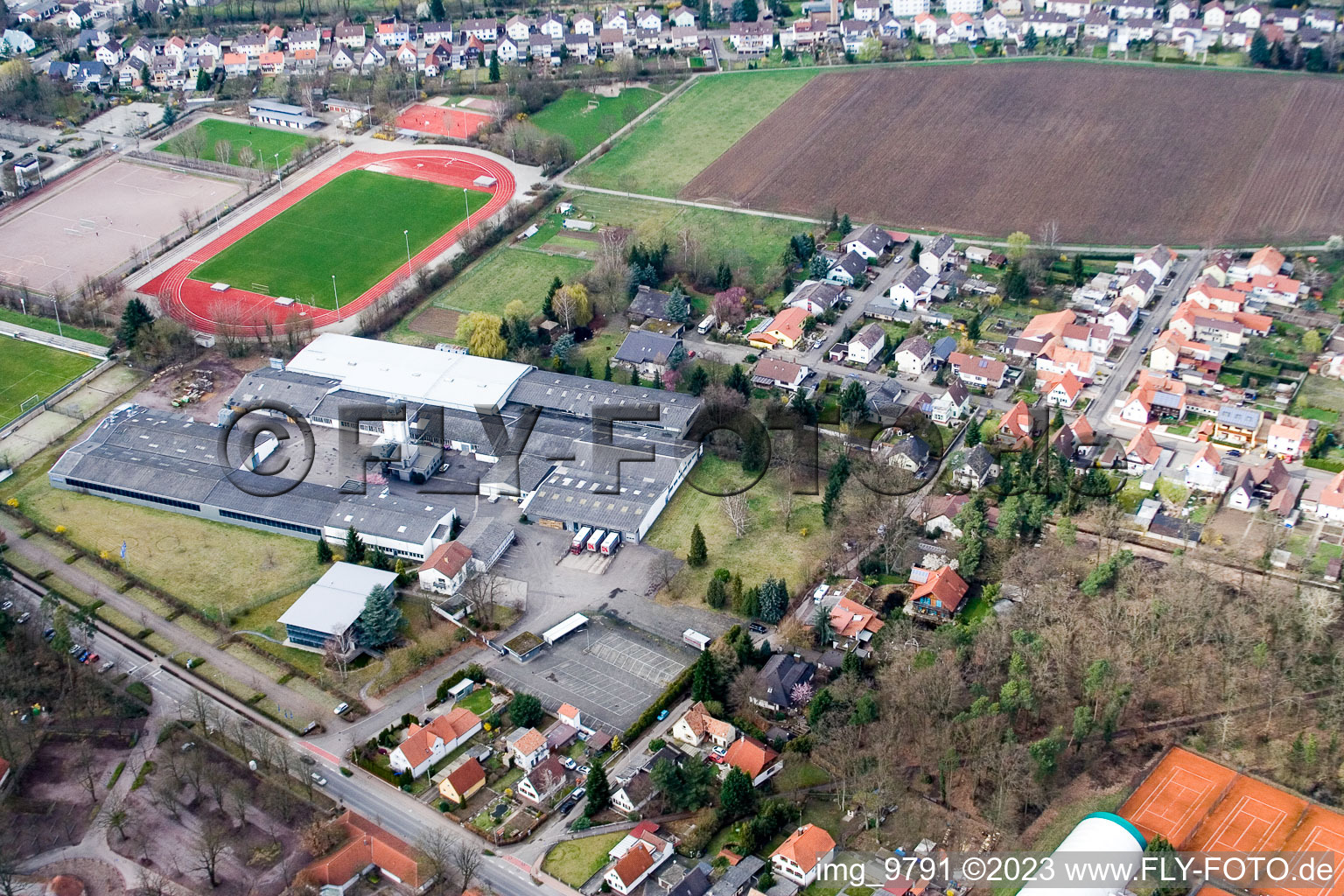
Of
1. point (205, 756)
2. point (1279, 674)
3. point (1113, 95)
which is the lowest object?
point (205, 756)

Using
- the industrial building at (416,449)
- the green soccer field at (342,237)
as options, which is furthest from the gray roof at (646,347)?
the green soccer field at (342,237)

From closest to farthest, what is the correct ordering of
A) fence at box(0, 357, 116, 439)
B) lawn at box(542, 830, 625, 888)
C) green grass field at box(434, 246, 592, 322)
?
lawn at box(542, 830, 625, 888) < fence at box(0, 357, 116, 439) < green grass field at box(434, 246, 592, 322)

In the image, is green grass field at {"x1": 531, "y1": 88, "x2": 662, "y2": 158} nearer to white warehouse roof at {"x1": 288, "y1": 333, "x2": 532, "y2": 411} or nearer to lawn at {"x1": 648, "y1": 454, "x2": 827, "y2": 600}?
white warehouse roof at {"x1": 288, "y1": 333, "x2": 532, "y2": 411}

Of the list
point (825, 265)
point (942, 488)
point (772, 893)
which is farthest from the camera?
point (825, 265)

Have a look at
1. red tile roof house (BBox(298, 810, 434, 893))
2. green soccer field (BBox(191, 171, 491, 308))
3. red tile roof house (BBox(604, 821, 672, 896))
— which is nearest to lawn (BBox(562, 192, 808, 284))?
green soccer field (BBox(191, 171, 491, 308))

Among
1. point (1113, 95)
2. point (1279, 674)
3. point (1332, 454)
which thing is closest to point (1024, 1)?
point (1113, 95)

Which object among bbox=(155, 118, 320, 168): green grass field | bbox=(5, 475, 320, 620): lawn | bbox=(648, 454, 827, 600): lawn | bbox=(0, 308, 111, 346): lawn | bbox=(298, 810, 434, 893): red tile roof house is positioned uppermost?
bbox=(155, 118, 320, 168): green grass field

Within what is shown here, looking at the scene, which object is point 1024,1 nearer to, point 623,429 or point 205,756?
point 623,429

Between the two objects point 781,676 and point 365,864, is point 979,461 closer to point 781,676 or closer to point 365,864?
point 781,676
